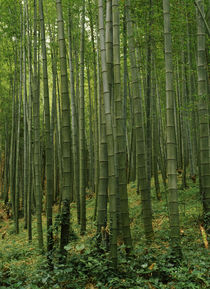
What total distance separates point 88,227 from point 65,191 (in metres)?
3.12

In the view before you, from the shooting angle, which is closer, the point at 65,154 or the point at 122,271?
the point at 122,271

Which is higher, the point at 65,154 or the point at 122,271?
the point at 65,154

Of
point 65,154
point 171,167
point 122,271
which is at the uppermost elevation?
point 65,154

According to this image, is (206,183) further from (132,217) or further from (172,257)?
(132,217)

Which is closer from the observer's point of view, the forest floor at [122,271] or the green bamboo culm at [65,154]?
the forest floor at [122,271]

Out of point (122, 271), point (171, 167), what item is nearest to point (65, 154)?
point (171, 167)

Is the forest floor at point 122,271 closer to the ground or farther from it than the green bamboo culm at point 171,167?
closer to the ground

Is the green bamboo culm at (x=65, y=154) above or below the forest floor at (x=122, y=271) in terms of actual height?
above

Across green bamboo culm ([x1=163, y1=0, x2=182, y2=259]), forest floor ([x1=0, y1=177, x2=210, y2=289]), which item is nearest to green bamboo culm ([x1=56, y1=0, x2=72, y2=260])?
forest floor ([x1=0, y1=177, x2=210, y2=289])

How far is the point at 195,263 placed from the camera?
297cm

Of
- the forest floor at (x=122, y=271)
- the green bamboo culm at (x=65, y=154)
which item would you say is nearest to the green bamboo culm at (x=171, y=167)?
the forest floor at (x=122, y=271)

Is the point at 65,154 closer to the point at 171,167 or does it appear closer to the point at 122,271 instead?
the point at 171,167

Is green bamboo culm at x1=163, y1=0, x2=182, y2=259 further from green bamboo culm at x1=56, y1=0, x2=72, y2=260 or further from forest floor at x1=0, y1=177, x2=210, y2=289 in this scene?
green bamboo culm at x1=56, y1=0, x2=72, y2=260

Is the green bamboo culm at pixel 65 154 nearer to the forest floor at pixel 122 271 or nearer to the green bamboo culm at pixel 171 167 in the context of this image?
the forest floor at pixel 122 271
